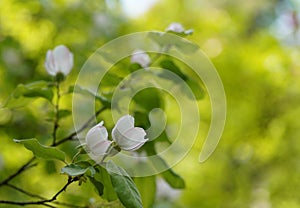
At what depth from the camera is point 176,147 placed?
1046 millimetres

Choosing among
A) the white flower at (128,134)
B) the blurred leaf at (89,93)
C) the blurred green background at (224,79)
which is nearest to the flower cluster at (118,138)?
the white flower at (128,134)

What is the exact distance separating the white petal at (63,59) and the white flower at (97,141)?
0.85 feet

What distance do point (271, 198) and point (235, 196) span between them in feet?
0.40

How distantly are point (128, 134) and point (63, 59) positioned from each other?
28 centimetres

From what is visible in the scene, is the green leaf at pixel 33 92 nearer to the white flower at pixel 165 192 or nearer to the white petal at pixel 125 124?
the white petal at pixel 125 124

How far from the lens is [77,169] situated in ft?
1.94

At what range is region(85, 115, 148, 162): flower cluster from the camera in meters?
0.62

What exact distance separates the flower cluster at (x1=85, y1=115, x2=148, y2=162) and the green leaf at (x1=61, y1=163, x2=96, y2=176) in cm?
2

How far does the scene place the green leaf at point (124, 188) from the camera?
1.94ft

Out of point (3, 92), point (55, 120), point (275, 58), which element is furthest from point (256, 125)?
point (55, 120)

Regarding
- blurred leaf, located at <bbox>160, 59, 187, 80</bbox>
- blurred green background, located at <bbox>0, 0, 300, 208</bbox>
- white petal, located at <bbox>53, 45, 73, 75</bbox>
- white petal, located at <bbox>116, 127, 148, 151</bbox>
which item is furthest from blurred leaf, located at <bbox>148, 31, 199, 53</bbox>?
blurred green background, located at <bbox>0, 0, 300, 208</bbox>

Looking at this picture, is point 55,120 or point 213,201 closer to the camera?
point 55,120

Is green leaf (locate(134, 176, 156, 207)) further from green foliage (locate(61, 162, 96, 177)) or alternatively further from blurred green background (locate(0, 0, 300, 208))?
blurred green background (locate(0, 0, 300, 208))

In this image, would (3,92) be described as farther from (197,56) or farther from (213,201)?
(213,201)
